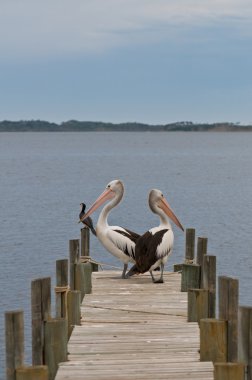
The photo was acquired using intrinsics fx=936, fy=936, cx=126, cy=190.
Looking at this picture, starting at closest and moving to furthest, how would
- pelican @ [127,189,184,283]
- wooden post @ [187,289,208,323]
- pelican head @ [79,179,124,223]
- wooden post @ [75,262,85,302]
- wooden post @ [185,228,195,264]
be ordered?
wooden post @ [187,289,208,323]
wooden post @ [75,262,85,302]
pelican @ [127,189,184,283]
pelican head @ [79,179,124,223]
wooden post @ [185,228,195,264]

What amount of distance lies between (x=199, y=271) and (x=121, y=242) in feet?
5.35

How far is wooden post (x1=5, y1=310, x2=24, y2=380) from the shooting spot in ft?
26.7

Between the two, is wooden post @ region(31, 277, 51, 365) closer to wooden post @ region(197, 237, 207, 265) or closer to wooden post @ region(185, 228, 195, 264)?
wooden post @ region(197, 237, 207, 265)

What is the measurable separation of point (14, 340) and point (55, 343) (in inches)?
45.2

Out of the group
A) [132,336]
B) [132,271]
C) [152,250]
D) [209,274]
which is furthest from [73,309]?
[132,271]

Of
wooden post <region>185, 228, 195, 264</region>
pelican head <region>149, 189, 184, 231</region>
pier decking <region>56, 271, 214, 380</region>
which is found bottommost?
pier decking <region>56, 271, 214, 380</region>

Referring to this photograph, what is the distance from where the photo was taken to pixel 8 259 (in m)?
28.3

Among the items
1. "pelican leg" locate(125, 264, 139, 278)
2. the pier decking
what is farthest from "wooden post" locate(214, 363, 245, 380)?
"pelican leg" locate(125, 264, 139, 278)

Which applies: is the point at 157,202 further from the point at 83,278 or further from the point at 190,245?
the point at 83,278

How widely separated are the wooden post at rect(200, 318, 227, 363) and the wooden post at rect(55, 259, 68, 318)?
2439mm

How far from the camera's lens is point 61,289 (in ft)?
38.5

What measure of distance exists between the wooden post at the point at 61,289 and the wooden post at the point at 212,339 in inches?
96.0

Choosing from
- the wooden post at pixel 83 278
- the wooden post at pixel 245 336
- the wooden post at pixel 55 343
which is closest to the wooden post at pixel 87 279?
the wooden post at pixel 83 278

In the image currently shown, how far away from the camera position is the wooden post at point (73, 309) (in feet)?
35.3
